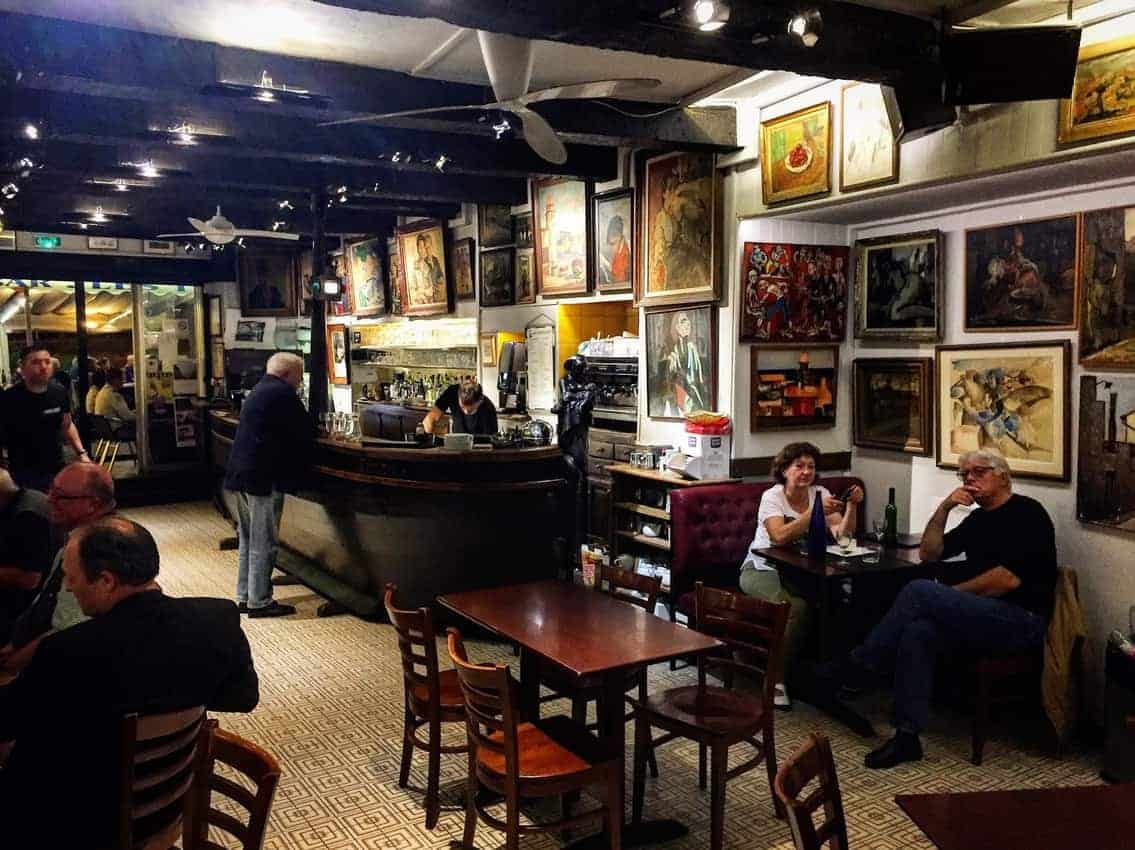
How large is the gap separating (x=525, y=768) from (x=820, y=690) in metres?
2.36

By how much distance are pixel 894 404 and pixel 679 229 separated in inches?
73.0

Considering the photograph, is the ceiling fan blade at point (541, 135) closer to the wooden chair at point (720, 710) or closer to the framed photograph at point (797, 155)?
the framed photograph at point (797, 155)

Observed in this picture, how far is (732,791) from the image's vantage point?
3951 millimetres

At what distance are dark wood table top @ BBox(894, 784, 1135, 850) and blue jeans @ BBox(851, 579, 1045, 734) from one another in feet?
6.44

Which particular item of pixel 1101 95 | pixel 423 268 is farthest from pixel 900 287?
pixel 423 268

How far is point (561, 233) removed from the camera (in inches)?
292

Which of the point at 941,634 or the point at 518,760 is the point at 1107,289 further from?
the point at 518,760

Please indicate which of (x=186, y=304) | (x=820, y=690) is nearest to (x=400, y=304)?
(x=186, y=304)

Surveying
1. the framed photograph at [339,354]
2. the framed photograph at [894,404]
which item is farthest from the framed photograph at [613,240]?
the framed photograph at [339,354]

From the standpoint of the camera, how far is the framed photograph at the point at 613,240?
6.73 metres

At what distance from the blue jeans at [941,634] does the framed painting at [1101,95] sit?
2144mm

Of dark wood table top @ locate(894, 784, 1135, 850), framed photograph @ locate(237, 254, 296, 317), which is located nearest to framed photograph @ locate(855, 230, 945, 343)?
dark wood table top @ locate(894, 784, 1135, 850)

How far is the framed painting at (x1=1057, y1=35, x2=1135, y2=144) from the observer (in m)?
3.73

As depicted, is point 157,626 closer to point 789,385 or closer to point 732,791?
point 732,791
